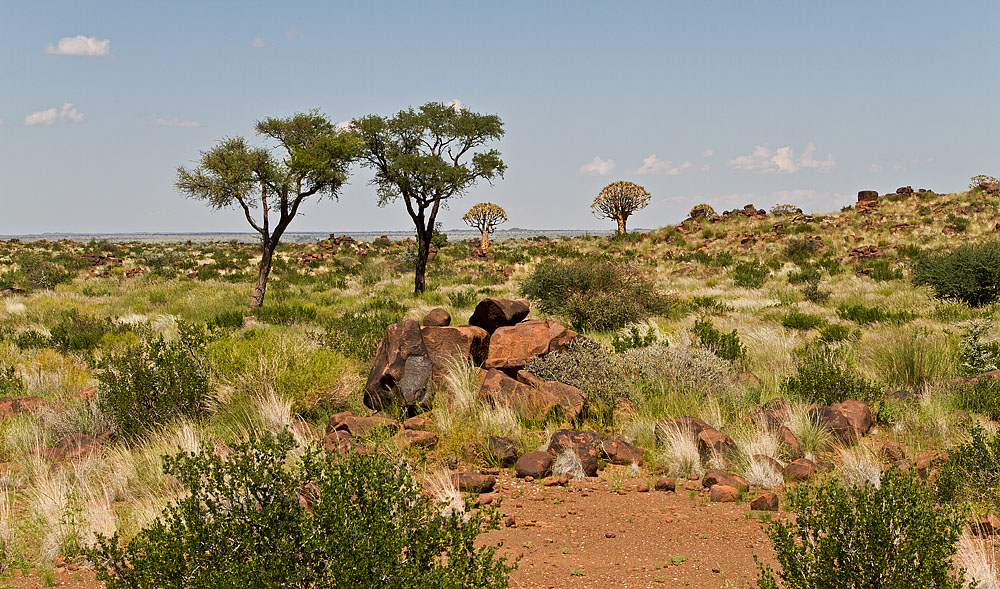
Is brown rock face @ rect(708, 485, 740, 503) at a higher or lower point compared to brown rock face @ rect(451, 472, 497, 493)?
higher

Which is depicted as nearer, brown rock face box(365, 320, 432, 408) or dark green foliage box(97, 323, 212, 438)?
dark green foliage box(97, 323, 212, 438)

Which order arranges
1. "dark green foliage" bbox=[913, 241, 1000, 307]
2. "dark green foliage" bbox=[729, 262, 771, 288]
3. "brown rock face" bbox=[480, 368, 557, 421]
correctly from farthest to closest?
"dark green foliage" bbox=[729, 262, 771, 288] < "dark green foliage" bbox=[913, 241, 1000, 307] < "brown rock face" bbox=[480, 368, 557, 421]

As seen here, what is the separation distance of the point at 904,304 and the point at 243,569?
18.4 m

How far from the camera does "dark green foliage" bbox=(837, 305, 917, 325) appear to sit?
46.7 ft

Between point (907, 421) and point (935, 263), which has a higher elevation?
point (935, 263)

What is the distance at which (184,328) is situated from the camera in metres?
8.83

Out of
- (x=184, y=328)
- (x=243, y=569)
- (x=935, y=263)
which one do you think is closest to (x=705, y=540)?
(x=243, y=569)

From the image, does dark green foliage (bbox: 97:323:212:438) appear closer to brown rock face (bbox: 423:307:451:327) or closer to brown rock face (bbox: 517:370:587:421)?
brown rock face (bbox: 423:307:451:327)

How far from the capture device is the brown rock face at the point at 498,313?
9.90 m

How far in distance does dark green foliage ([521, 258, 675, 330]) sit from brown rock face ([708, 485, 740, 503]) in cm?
906

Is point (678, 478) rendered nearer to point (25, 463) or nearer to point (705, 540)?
point (705, 540)

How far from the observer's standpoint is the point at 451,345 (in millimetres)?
8945

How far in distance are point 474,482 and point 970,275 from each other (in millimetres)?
17016

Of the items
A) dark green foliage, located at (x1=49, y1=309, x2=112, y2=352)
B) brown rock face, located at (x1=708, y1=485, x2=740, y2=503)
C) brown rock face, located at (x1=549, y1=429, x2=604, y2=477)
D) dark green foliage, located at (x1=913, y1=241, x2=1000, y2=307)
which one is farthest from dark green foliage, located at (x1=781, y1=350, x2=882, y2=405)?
dark green foliage, located at (x1=49, y1=309, x2=112, y2=352)
